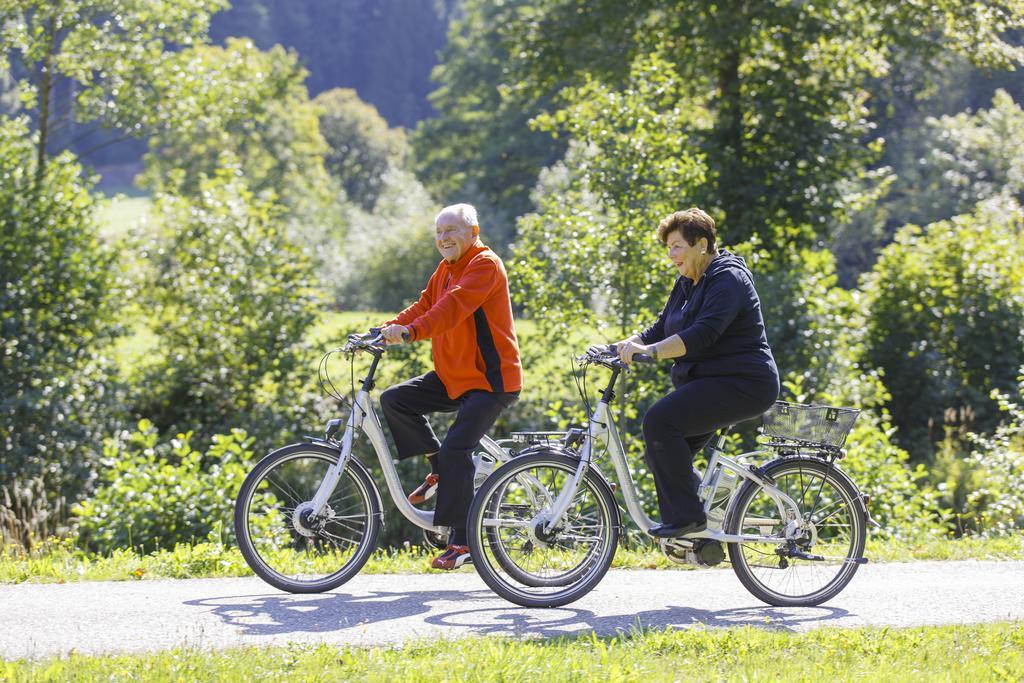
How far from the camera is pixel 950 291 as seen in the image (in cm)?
1823

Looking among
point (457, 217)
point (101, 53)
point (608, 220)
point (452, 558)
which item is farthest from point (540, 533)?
point (101, 53)

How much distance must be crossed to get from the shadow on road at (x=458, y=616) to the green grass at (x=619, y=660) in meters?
0.25

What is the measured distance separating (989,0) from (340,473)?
16917 millimetres

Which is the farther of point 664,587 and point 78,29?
point 78,29

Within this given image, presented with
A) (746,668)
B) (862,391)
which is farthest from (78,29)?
(746,668)

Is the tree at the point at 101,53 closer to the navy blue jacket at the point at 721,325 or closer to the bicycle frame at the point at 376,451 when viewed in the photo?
the bicycle frame at the point at 376,451

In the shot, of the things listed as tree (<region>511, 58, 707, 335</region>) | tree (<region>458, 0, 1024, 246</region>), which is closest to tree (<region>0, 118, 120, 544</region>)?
tree (<region>511, 58, 707, 335</region>)

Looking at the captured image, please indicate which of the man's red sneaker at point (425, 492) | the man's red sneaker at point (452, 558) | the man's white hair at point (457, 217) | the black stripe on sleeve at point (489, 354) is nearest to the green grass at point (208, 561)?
the man's red sneaker at point (425, 492)

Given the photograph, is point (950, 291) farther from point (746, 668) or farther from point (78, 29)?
point (746, 668)

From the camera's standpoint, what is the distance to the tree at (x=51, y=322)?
14.7m

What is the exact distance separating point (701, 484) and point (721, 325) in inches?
35.3

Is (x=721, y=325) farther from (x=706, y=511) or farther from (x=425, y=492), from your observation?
(x=425, y=492)

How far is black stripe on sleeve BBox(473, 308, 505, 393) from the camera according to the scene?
20.6 feet

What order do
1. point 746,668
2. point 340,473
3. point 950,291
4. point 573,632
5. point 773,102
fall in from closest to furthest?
point 746,668, point 573,632, point 340,473, point 950,291, point 773,102
